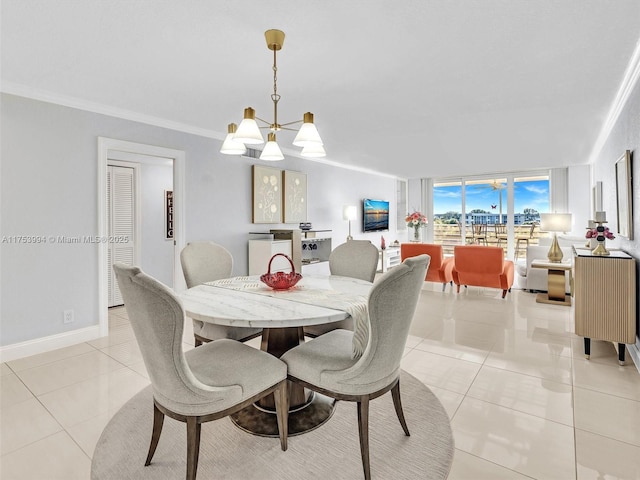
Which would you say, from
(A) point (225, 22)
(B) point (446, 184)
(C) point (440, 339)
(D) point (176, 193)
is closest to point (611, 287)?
(C) point (440, 339)

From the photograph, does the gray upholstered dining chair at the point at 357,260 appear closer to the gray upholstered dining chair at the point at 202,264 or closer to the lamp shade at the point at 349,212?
the gray upholstered dining chair at the point at 202,264

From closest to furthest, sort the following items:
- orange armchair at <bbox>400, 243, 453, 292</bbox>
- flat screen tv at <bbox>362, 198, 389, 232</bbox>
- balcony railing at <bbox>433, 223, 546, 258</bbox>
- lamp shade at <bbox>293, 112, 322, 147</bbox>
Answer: lamp shade at <bbox>293, 112, 322, 147</bbox> < orange armchair at <bbox>400, 243, 453, 292</bbox> < flat screen tv at <bbox>362, 198, 389, 232</bbox> < balcony railing at <bbox>433, 223, 546, 258</bbox>

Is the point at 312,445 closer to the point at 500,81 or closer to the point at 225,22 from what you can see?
the point at 225,22

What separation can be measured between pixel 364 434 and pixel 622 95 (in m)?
3.56

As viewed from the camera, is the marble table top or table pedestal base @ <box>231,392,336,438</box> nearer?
the marble table top

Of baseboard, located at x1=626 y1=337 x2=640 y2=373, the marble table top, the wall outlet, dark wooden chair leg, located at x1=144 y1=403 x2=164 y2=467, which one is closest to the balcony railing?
baseboard, located at x1=626 y1=337 x2=640 y2=373

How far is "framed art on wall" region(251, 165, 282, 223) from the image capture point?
4801 mm

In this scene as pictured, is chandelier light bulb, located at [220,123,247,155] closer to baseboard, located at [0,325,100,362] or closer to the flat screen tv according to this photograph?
baseboard, located at [0,325,100,362]

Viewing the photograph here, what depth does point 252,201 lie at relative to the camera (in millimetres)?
4805

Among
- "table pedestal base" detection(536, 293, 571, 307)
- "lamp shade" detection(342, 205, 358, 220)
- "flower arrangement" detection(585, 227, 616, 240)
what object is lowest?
"table pedestal base" detection(536, 293, 571, 307)

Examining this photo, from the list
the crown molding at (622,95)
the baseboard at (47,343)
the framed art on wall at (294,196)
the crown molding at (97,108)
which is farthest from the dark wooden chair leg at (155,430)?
the framed art on wall at (294,196)

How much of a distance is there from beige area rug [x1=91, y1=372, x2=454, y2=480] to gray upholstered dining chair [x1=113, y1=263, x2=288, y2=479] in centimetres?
16

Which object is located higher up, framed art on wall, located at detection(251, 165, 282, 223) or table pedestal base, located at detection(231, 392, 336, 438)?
framed art on wall, located at detection(251, 165, 282, 223)

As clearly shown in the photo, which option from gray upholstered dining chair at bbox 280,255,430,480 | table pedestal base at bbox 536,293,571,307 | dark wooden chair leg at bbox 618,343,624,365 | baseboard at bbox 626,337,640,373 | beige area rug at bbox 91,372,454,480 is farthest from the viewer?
table pedestal base at bbox 536,293,571,307
